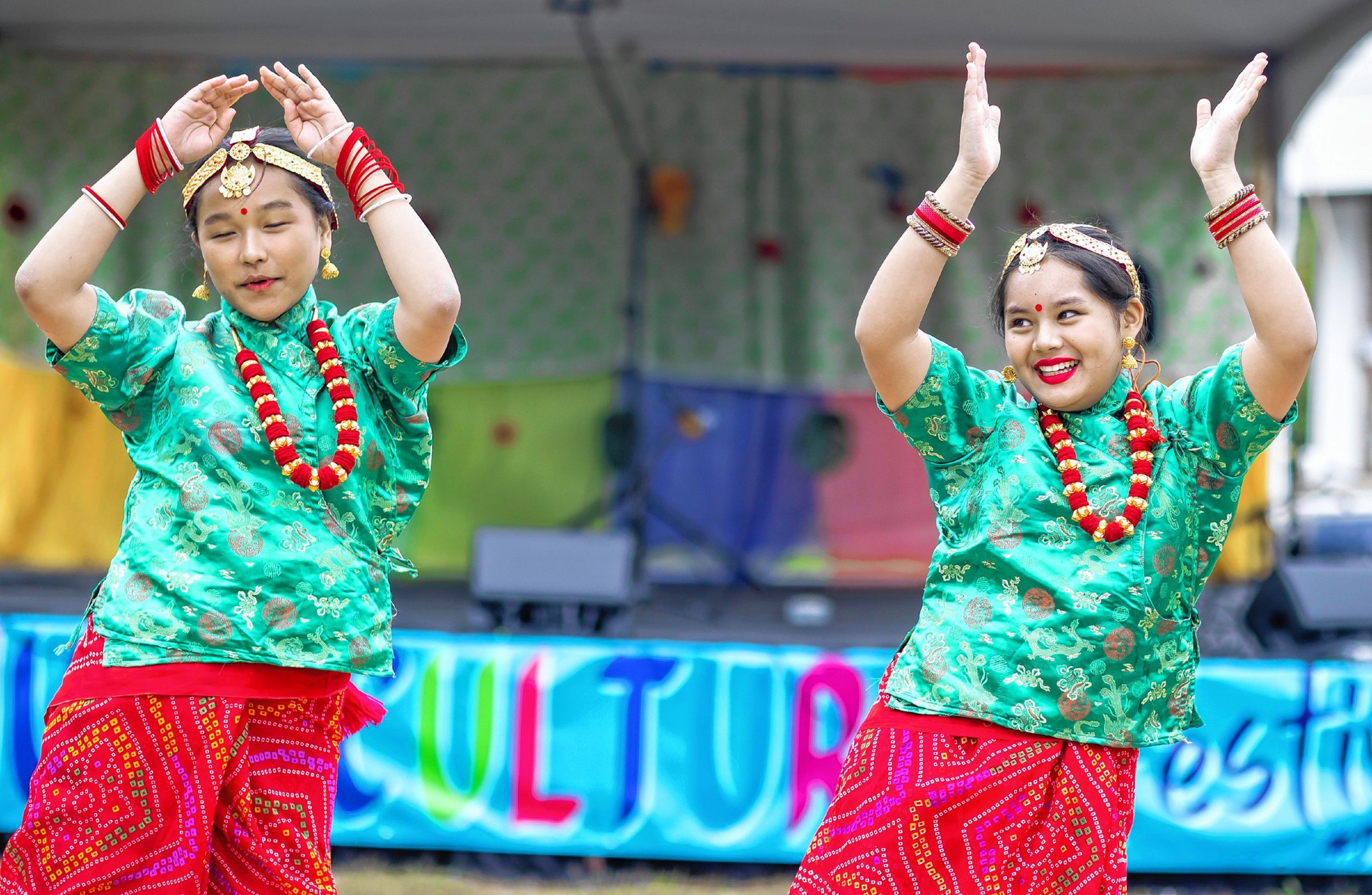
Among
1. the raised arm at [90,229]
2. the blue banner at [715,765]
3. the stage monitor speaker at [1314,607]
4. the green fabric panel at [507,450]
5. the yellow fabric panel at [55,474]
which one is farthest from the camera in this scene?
the green fabric panel at [507,450]

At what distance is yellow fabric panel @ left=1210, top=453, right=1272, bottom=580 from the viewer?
539 centimetres

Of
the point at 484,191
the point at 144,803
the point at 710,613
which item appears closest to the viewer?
the point at 144,803

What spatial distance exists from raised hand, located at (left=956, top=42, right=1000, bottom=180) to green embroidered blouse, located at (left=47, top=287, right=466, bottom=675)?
0.78 meters

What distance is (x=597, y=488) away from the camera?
216 inches

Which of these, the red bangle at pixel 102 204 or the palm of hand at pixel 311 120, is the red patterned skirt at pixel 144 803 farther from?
the palm of hand at pixel 311 120

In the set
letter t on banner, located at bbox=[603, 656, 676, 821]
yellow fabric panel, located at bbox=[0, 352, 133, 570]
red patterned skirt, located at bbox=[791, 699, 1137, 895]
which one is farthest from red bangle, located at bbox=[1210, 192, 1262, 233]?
yellow fabric panel, located at bbox=[0, 352, 133, 570]

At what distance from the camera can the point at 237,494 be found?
5.86 feet

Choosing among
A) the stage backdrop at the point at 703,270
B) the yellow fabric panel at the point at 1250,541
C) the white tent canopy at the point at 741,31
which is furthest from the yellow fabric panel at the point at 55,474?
the yellow fabric panel at the point at 1250,541

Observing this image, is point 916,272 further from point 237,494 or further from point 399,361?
point 237,494

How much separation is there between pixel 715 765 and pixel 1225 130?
6.80 ft

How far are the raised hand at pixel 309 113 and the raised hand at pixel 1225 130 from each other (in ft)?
3.94

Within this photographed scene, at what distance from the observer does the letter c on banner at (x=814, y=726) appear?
10.7 ft

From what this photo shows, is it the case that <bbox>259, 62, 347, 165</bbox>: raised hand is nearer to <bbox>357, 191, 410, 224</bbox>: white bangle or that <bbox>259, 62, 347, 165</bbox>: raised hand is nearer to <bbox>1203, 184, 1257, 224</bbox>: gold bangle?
<bbox>357, 191, 410, 224</bbox>: white bangle

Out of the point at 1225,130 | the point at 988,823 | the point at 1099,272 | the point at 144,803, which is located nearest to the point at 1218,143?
the point at 1225,130
